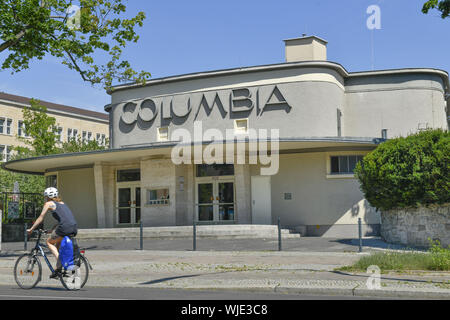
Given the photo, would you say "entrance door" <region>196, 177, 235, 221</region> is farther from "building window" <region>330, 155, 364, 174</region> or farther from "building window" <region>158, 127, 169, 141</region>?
"building window" <region>330, 155, 364, 174</region>

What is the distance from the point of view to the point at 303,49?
32.1 meters

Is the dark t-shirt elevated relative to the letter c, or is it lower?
lower

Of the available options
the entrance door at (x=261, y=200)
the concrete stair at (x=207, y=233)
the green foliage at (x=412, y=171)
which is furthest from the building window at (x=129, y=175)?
the green foliage at (x=412, y=171)

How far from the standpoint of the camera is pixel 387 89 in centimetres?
3091

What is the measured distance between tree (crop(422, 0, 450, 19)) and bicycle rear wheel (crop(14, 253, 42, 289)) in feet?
38.0

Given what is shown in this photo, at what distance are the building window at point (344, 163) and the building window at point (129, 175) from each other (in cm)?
1051

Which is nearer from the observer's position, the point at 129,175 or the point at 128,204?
the point at 129,175

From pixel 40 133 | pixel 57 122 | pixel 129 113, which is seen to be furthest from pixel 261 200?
pixel 57 122

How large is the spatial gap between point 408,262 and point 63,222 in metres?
7.44

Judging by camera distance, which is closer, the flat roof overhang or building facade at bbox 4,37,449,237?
the flat roof overhang

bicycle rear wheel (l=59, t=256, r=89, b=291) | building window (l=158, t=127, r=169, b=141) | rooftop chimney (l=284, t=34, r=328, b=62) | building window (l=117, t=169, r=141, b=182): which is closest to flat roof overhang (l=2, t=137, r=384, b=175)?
building window (l=117, t=169, r=141, b=182)

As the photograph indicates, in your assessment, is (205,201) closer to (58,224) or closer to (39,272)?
(39,272)

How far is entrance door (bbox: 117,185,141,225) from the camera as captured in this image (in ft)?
99.8

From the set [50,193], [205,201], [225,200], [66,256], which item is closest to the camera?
[66,256]
